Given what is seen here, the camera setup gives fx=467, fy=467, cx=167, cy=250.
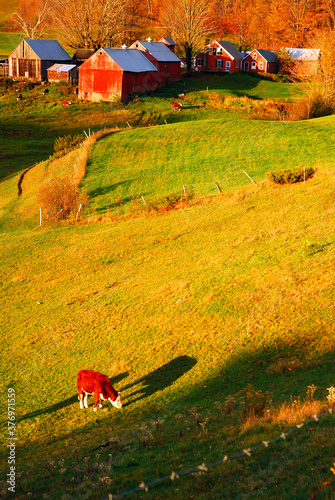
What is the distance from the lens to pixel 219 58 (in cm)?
11006

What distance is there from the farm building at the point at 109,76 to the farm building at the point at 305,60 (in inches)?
1779

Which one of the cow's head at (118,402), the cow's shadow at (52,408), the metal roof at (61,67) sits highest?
the metal roof at (61,67)

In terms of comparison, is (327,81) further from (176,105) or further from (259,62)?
(259,62)

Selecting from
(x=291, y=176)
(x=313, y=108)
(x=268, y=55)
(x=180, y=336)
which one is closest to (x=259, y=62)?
(x=268, y=55)

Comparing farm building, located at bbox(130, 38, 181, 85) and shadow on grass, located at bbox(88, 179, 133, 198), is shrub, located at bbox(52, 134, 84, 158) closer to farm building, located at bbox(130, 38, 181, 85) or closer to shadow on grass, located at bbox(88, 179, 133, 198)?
shadow on grass, located at bbox(88, 179, 133, 198)

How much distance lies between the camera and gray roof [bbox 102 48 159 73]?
267 ft

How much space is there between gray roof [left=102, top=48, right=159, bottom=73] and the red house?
84.1 feet

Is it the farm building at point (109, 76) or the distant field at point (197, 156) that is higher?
the farm building at point (109, 76)

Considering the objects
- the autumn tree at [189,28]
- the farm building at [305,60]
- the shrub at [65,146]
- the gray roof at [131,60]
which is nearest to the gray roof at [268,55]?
the farm building at [305,60]

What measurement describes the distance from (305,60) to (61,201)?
92.5 m

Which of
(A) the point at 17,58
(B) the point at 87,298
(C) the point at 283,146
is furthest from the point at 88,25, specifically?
(B) the point at 87,298

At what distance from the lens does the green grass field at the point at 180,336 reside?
373 inches

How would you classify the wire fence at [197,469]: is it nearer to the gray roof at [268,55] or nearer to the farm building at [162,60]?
the farm building at [162,60]

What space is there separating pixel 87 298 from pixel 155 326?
17.5 feet
